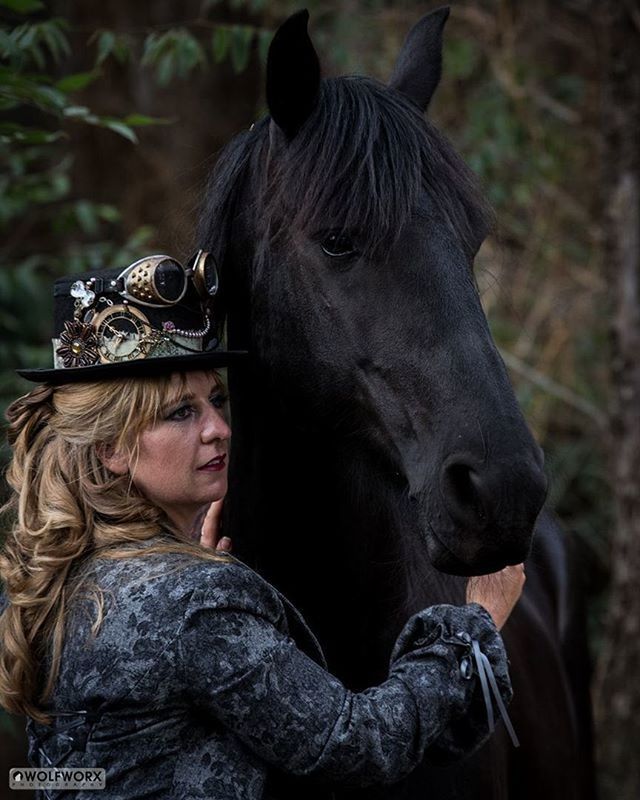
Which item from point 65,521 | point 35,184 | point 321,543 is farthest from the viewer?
point 35,184

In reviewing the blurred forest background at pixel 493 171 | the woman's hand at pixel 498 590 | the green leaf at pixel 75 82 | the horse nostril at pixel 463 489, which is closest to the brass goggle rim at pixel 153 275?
the blurred forest background at pixel 493 171

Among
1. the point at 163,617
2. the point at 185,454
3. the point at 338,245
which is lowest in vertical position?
the point at 163,617

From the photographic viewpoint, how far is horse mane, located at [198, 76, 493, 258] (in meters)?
2.00

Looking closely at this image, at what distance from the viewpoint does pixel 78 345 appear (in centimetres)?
203

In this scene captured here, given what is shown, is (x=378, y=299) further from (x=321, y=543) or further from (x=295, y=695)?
(x=295, y=695)

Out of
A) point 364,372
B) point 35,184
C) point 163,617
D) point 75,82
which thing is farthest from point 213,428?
point 35,184

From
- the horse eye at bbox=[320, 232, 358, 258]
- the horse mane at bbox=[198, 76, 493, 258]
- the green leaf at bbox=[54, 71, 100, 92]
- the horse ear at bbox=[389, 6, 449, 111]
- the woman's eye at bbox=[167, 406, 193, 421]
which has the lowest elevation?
the woman's eye at bbox=[167, 406, 193, 421]

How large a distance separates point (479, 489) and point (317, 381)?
48 cm

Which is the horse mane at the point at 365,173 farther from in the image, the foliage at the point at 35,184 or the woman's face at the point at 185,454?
the foliage at the point at 35,184

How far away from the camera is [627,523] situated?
4629 mm

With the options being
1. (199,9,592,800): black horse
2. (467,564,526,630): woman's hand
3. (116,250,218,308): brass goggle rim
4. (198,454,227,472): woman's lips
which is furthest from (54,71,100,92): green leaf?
(467,564,526,630): woman's hand

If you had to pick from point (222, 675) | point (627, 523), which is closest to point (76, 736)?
point (222, 675)

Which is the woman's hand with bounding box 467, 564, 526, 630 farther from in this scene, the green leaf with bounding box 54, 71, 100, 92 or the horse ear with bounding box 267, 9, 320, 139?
the green leaf with bounding box 54, 71, 100, 92

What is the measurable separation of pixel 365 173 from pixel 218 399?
0.51 m
